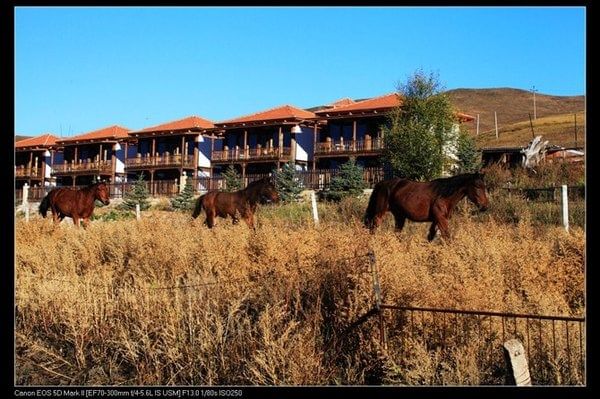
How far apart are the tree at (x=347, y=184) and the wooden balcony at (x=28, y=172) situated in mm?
34818

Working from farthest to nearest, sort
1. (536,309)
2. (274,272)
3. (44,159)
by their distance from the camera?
(44,159) → (274,272) → (536,309)

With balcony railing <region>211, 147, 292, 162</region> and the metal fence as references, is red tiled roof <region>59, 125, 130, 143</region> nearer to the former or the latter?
balcony railing <region>211, 147, 292, 162</region>

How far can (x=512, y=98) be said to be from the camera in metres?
145

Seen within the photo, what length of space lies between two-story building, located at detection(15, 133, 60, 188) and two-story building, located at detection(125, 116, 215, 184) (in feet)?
30.9

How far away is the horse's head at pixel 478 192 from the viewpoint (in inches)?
450

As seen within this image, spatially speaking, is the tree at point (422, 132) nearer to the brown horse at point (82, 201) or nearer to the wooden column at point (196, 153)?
the brown horse at point (82, 201)

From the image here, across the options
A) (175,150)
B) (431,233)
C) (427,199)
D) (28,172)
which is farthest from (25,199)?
(28,172)

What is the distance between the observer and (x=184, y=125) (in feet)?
165

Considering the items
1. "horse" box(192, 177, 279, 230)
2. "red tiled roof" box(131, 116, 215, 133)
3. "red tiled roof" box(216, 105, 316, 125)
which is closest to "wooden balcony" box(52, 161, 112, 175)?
"red tiled roof" box(131, 116, 215, 133)

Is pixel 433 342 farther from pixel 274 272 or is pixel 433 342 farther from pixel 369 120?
pixel 369 120
